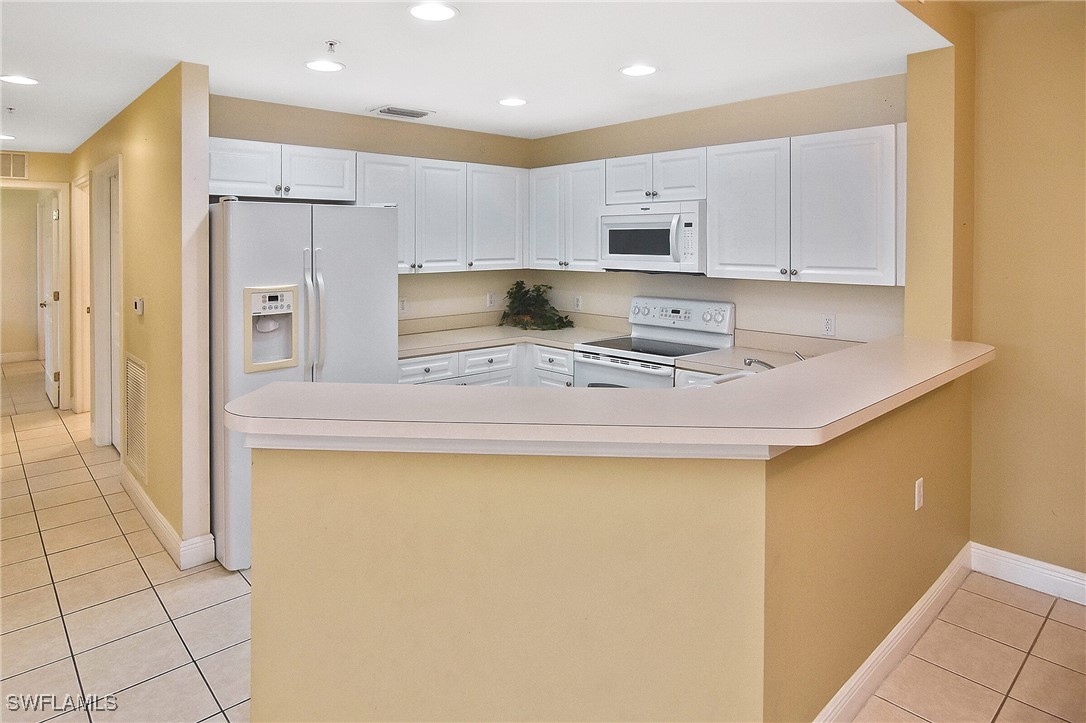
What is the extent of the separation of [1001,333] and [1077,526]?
861 millimetres

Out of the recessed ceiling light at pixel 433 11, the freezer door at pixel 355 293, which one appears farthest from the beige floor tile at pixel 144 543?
the recessed ceiling light at pixel 433 11

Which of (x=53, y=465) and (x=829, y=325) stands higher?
(x=829, y=325)

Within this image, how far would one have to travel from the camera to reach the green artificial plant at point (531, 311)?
5.20 m

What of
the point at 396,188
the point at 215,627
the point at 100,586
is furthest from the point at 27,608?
the point at 396,188

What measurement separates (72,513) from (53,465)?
1165 millimetres

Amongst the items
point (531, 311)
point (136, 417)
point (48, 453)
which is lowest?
point (48, 453)

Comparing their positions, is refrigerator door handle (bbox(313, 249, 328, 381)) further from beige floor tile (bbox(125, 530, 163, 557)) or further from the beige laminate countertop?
the beige laminate countertop

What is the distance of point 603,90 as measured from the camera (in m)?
3.79

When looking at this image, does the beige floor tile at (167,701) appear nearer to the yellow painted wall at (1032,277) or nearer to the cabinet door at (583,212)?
the cabinet door at (583,212)

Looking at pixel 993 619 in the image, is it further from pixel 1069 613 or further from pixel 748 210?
pixel 748 210

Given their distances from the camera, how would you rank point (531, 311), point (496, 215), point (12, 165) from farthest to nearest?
point (12, 165), point (531, 311), point (496, 215)

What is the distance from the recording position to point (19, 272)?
29.1 feet

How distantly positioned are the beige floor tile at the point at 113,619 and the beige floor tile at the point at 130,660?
0.19ft

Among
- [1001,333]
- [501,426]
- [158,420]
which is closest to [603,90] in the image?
[1001,333]
